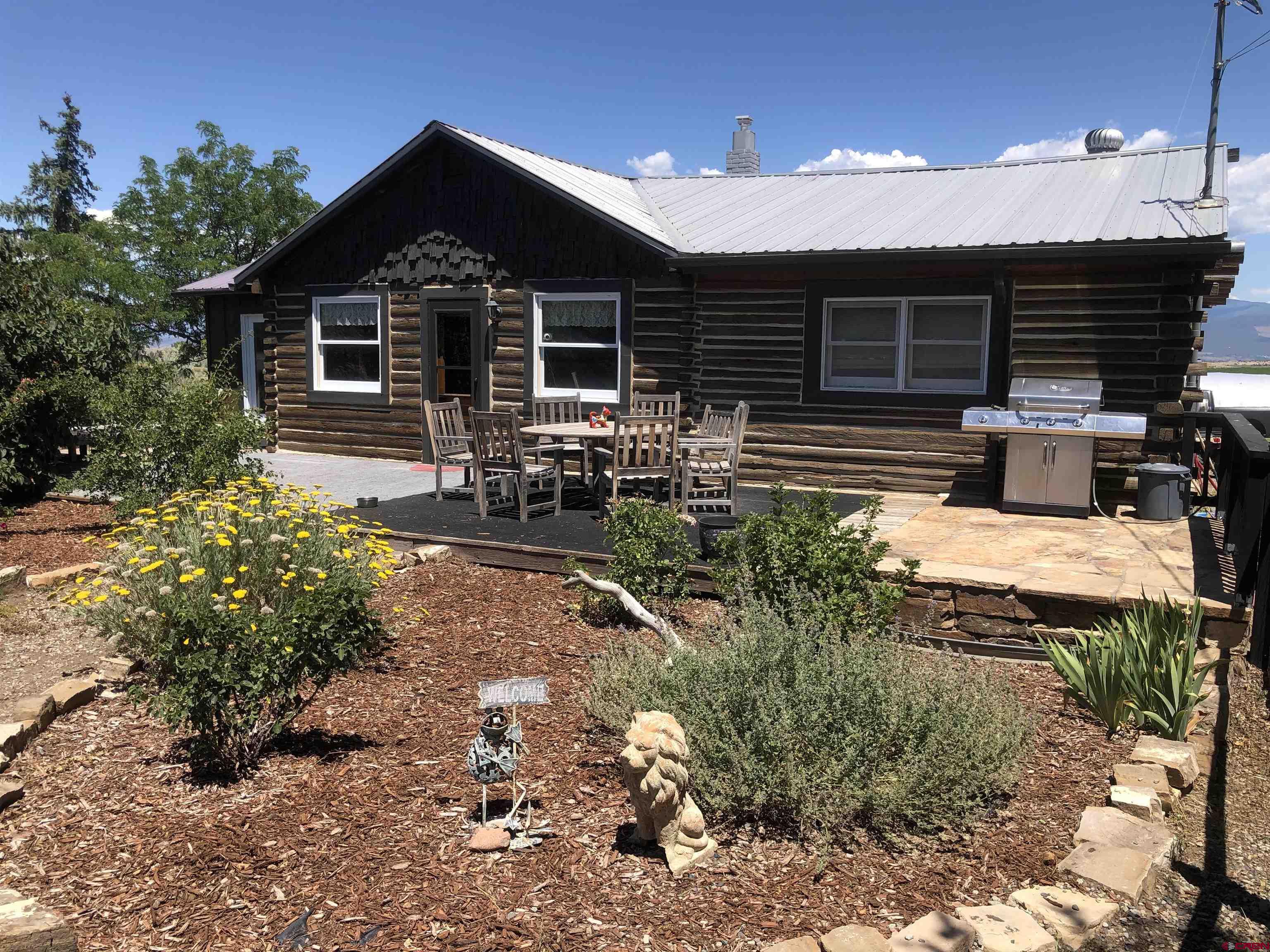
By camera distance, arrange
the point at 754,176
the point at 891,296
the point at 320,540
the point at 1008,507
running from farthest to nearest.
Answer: the point at 754,176, the point at 891,296, the point at 1008,507, the point at 320,540

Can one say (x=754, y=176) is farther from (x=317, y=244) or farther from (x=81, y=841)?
(x=81, y=841)

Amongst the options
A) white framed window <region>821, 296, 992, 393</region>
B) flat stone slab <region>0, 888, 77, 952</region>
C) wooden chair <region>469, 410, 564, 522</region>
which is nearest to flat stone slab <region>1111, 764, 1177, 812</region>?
flat stone slab <region>0, 888, 77, 952</region>

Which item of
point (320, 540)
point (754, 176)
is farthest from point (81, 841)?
point (754, 176)

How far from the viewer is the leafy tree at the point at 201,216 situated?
3028cm

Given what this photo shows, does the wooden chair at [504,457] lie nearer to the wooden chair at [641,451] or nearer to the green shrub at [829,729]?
the wooden chair at [641,451]

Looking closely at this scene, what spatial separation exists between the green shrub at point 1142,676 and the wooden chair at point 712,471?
159 inches

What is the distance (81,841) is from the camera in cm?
334

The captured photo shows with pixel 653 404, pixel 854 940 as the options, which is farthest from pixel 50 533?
pixel 854 940

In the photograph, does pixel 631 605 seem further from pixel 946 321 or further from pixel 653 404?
pixel 946 321

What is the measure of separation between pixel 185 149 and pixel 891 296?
2856 centimetres

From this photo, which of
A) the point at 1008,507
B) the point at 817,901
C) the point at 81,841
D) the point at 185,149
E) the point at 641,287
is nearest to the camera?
the point at 817,901

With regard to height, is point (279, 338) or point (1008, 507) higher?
point (279, 338)

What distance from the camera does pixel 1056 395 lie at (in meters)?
9.23

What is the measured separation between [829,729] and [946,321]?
791 cm
